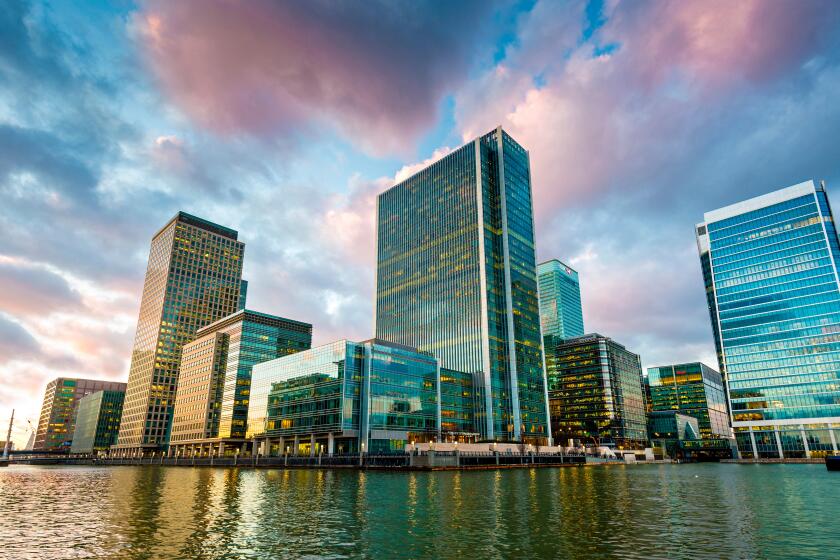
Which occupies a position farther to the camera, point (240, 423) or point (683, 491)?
point (240, 423)

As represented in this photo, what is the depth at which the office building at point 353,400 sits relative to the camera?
14000cm

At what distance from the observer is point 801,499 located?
162 ft

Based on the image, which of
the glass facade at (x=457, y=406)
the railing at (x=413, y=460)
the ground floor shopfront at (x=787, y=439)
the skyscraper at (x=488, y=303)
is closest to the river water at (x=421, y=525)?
the railing at (x=413, y=460)

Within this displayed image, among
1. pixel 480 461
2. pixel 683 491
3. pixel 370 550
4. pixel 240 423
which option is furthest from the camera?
pixel 240 423

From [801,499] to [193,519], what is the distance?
177 feet

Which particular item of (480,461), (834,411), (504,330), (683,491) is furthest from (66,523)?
(834,411)

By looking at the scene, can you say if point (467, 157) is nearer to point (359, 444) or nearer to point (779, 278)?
point (359, 444)

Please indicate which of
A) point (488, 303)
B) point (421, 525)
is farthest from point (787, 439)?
point (421, 525)

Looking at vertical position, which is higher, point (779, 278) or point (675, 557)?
point (779, 278)

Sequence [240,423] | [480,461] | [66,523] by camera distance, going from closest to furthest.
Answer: [66,523], [480,461], [240,423]

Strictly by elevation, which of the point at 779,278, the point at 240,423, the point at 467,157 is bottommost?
the point at 240,423

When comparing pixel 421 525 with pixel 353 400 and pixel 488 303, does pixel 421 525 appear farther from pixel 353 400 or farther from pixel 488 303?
pixel 488 303

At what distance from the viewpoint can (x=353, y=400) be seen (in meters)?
140

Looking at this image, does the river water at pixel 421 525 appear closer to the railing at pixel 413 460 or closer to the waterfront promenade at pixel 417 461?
the waterfront promenade at pixel 417 461
